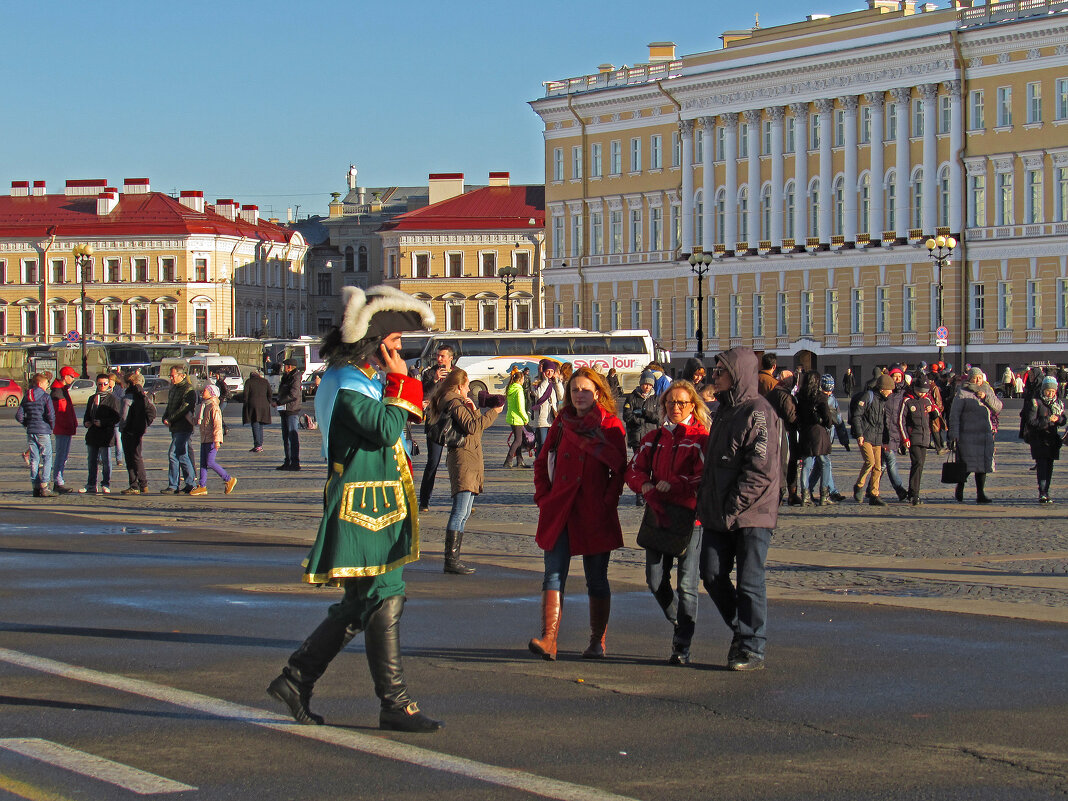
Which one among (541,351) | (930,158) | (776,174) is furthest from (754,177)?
(541,351)

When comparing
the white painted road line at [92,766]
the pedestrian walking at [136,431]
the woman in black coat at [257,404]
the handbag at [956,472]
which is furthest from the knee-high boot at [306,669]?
the woman in black coat at [257,404]

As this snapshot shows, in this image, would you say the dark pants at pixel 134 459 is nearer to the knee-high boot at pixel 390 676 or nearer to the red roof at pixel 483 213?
the knee-high boot at pixel 390 676

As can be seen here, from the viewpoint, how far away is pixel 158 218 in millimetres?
115750

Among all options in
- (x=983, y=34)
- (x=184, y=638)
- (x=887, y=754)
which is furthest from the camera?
(x=983, y=34)

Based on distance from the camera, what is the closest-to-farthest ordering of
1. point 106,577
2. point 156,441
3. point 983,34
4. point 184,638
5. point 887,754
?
1. point 887,754
2. point 184,638
3. point 106,577
4. point 156,441
5. point 983,34

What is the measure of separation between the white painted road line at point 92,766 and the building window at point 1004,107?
67777 millimetres

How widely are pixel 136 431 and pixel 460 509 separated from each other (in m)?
9.19

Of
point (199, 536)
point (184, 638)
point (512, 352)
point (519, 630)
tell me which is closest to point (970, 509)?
point (199, 536)

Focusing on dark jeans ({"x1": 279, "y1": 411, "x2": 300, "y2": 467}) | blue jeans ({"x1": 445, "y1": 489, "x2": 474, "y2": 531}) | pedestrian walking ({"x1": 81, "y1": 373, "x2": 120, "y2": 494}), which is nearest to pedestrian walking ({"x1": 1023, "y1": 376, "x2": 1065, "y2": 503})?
blue jeans ({"x1": 445, "y1": 489, "x2": 474, "y2": 531})

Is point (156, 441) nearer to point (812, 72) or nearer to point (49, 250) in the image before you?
point (812, 72)

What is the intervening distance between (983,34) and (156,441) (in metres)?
44.6

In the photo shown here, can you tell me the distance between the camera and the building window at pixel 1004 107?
230ft

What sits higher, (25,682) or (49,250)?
(49,250)

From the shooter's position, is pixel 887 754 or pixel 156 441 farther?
pixel 156 441
